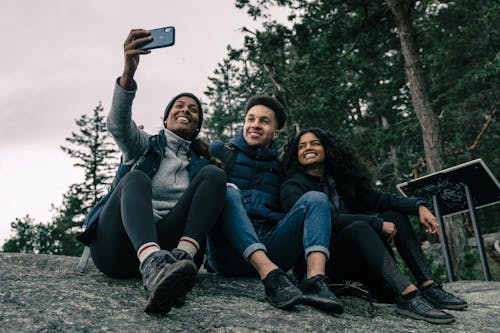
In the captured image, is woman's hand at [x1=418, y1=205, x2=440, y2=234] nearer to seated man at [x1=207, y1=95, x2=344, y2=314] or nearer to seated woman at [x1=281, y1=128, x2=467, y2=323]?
seated woman at [x1=281, y1=128, x2=467, y2=323]

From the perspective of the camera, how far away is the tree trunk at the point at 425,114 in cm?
882

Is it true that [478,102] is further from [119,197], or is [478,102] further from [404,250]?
[119,197]

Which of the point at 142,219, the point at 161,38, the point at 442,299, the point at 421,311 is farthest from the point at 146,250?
the point at 442,299

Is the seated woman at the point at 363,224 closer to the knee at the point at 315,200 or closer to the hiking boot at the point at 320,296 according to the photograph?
the knee at the point at 315,200

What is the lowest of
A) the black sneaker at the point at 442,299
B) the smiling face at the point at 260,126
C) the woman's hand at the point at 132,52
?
the black sneaker at the point at 442,299

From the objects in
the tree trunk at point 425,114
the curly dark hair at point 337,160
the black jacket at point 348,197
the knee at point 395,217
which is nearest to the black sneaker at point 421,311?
the black jacket at point 348,197

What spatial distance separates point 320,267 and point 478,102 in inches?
602

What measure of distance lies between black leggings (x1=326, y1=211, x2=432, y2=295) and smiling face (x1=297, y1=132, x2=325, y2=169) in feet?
2.07

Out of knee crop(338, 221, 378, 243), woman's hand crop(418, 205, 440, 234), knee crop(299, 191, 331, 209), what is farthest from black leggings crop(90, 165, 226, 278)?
woman's hand crop(418, 205, 440, 234)

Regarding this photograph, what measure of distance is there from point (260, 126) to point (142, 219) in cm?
166

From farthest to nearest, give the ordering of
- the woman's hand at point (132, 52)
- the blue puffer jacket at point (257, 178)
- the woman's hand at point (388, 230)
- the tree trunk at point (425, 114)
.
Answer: the tree trunk at point (425, 114), the blue puffer jacket at point (257, 178), the woman's hand at point (388, 230), the woman's hand at point (132, 52)

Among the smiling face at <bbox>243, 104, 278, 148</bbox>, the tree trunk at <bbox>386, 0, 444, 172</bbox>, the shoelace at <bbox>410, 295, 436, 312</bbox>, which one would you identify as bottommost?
the shoelace at <bbox>410, 295, 436, 312</bbox>

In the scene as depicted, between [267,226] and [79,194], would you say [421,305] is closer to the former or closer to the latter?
[267,226]

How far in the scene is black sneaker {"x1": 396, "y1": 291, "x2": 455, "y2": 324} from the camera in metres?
2.54
